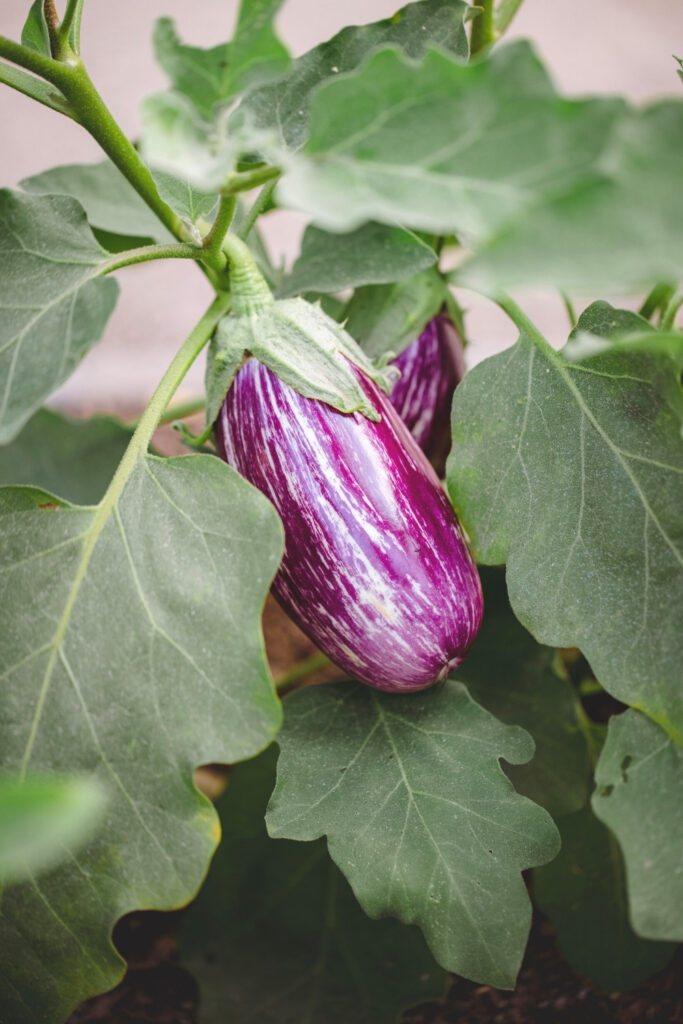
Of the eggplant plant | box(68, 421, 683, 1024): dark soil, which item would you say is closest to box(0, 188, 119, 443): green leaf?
the eggplant plant

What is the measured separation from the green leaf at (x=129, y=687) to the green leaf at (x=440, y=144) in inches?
6.3

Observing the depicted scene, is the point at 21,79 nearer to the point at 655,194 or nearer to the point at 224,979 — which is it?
the point at 655,194

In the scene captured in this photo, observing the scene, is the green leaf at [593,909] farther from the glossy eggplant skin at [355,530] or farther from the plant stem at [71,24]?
the plant stem at [71,24]

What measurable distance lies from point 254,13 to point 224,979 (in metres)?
0.55

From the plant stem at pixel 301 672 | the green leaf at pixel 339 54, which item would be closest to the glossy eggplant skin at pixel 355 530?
the green leaf at pixel 339 54

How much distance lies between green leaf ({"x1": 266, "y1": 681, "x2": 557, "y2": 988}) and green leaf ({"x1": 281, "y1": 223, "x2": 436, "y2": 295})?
0.22 meters

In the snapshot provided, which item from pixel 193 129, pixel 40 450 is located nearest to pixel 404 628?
pixel 193 129

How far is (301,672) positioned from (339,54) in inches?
15.9

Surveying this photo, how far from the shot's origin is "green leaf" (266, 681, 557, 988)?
42cm

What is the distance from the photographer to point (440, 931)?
0.42m

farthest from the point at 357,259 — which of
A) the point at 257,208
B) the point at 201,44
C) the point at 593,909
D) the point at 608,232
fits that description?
the point at 201,44

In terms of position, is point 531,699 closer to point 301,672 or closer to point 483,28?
point 301,672

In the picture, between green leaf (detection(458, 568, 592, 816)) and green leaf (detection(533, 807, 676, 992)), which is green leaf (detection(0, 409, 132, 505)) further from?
green leaf (detection(533, 807, 676, 992))

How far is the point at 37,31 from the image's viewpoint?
1.48 feet
